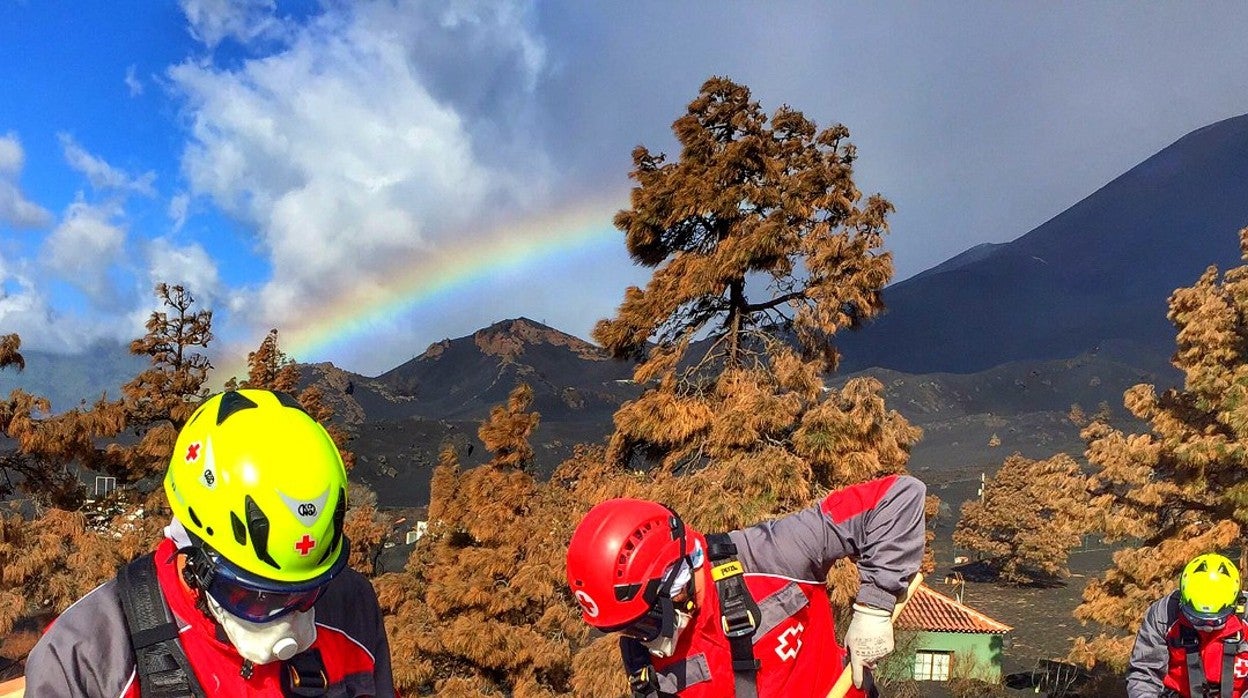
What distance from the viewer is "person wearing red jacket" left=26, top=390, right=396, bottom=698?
6.89 ft

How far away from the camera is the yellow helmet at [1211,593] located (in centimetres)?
A: 597

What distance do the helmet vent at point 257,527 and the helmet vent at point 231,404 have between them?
0.25 meters

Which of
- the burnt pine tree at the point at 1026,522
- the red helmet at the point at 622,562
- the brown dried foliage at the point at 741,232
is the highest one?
the brown dried foliage at the point at 741,232

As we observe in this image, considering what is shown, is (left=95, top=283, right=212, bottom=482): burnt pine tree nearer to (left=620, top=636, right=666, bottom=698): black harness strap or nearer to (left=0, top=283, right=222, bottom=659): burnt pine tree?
(left=0, top=283, right=222, bottom=659): burnt pine tree

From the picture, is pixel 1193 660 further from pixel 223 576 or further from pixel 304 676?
pixel 223 576

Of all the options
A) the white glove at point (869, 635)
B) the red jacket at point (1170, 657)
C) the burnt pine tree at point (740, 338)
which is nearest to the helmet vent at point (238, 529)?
the white glove at point (869, 635)

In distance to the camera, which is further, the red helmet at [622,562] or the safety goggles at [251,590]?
the red helmet at [622,562]

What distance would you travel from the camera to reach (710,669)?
3568mm

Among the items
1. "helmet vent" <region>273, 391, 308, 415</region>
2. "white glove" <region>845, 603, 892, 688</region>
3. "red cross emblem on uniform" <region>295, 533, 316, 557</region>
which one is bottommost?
"white glove" <region>845, 603, 892, 688</region>

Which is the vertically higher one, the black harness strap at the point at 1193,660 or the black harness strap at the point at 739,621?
the black harness strap at the point at 739,621

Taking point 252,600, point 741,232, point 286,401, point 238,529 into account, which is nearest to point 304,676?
point 252,600

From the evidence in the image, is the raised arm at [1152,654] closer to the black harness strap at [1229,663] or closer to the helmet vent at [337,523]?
the black harness strap at [1229,663]

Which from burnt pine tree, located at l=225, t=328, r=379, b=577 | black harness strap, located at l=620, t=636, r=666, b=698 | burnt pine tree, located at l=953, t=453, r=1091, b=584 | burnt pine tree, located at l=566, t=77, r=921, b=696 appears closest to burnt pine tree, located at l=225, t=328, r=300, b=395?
burnt pine tree, located at l=225, t=328, r=379, b=577

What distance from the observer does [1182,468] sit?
62.4ft
